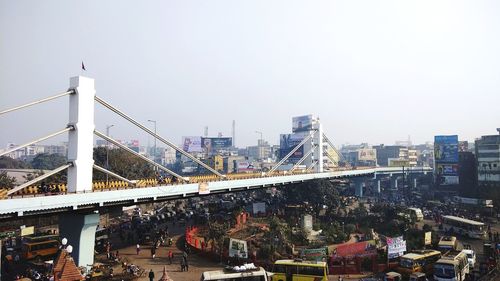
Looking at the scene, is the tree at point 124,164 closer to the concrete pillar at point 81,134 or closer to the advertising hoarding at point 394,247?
the concrete pillar at point 81,134

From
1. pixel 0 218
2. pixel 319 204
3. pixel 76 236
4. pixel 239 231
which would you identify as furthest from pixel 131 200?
pixel 319 204

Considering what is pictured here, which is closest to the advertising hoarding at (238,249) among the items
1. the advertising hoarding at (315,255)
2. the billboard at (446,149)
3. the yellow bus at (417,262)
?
the advertising hoarding at (315,255)

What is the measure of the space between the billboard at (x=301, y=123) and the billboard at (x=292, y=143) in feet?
27.8

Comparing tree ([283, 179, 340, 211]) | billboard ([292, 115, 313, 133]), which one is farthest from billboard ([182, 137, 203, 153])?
tree ([283, 179, 340, 211])

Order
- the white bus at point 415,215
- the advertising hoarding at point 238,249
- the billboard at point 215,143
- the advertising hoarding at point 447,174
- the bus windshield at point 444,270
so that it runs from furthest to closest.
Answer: the billboard at point 215,143, the advertising hoarding at point 447,174, the white bus at point 415,215, the advertising hoarding at point 238,249, the bus windshield at point 444,270

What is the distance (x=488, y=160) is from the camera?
7094 cm

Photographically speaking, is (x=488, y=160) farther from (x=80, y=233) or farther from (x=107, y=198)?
(x=80, y=233)

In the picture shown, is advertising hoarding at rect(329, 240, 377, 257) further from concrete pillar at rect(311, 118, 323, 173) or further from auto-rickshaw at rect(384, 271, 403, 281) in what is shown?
concrete pillar at rect(311, 118, 323, 173)

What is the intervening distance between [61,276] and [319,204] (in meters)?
49.0

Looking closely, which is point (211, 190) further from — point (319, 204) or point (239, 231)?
point (319, 204)

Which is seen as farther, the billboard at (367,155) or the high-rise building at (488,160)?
the billboard at (367,155)

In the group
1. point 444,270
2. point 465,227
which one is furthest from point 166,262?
point 465,227

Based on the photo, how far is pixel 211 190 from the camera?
1578 inches

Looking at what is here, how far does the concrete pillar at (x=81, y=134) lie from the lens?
87.4 ft
